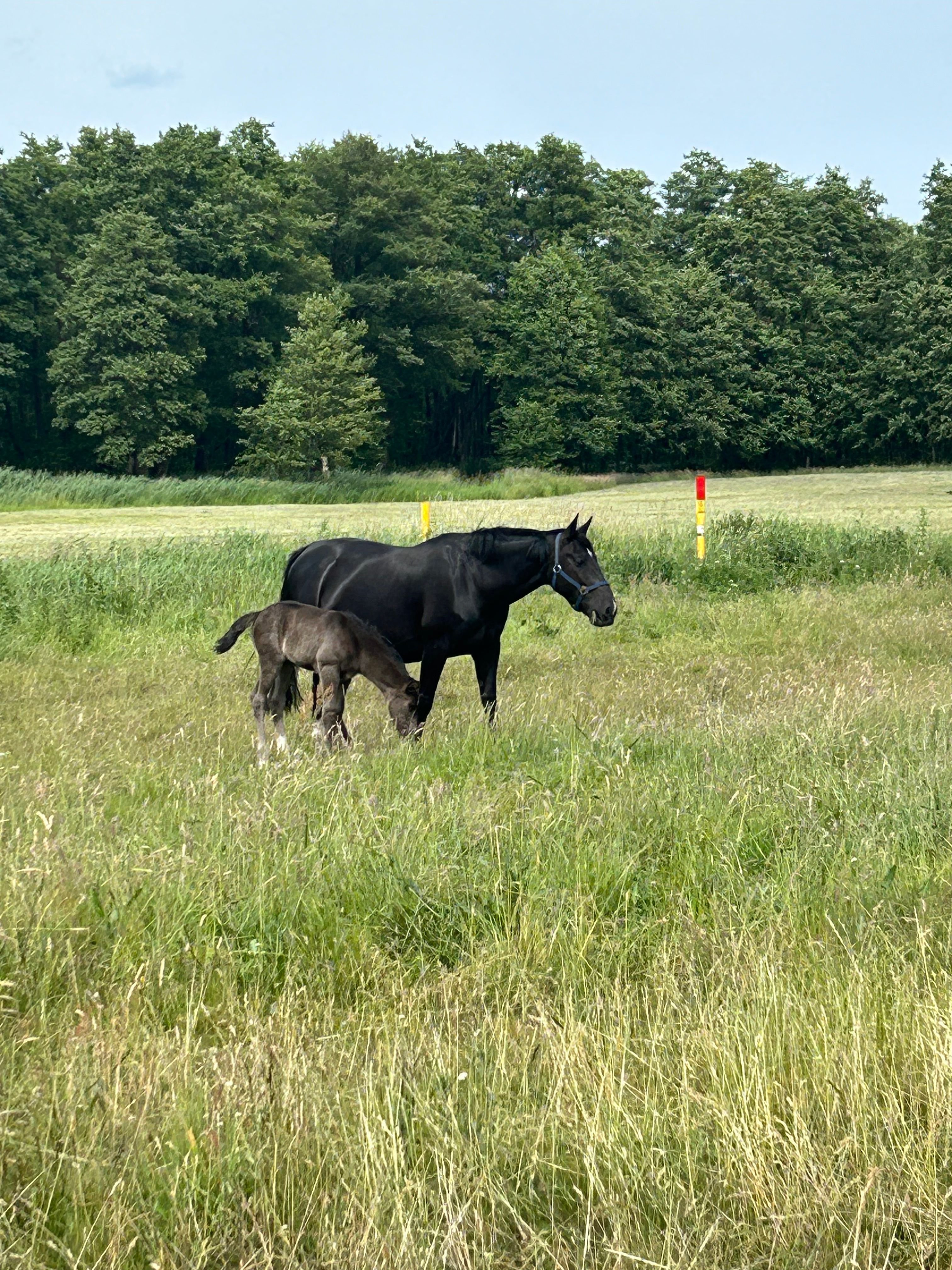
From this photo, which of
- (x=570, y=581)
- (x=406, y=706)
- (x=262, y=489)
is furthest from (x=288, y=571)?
(x=262, y=489)

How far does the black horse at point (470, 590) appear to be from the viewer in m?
8.52

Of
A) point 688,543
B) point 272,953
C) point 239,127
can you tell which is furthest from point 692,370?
point 272,953

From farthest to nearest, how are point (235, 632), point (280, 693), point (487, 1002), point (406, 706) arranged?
point (280, 693), point (235, 632), point (406, 706), point (487, 1002)

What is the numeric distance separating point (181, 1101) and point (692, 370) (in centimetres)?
7445

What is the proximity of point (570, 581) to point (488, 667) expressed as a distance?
33.4 inches

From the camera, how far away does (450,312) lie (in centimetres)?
6994

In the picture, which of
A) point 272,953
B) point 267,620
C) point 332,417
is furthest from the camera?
point 332,417

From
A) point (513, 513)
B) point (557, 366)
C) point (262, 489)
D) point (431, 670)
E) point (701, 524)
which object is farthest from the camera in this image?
point (557, 366)

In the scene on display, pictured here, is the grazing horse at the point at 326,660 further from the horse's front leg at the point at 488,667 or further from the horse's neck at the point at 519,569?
the horse's neck at the point at 519,569

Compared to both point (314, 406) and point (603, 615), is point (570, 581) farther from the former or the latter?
point (314, 406)

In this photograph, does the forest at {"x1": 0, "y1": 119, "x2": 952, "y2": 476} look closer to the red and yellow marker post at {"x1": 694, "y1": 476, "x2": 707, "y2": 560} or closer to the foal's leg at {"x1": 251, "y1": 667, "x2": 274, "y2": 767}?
the red and yellow marker post at {"x1": 694, "y1": 476, "x2": 707, "y2": 560}

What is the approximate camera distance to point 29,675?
35.0 feet

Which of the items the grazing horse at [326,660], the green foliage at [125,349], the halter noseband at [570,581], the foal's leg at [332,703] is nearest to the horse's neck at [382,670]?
the grazing horse at [326,660]

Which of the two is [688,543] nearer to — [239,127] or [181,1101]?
[181,1101]
